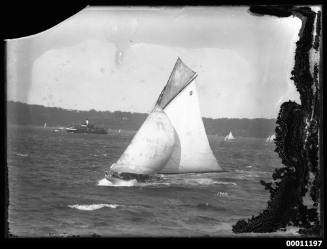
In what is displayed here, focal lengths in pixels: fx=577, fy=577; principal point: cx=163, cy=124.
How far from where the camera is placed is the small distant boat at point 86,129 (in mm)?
6117

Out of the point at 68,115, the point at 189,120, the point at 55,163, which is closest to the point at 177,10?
the point at 189,120

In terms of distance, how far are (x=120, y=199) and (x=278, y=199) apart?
1668 millimetres

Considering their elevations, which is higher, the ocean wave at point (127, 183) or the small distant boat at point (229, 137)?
the small distant boat at point (229, 137)

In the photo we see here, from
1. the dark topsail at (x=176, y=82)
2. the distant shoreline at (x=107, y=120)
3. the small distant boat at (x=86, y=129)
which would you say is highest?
the dark topsail at (x=176, y=82)

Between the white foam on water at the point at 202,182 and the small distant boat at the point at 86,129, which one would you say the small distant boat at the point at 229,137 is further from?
the small distant boat at the point at 86,129

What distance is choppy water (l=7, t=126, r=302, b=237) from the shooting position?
19.9ft

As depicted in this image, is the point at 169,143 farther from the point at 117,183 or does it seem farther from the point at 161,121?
the point at 117,183

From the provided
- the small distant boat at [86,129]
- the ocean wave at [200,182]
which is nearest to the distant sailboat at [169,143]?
the ocean wave at [200,182]

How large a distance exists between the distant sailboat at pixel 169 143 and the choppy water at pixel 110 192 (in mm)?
98

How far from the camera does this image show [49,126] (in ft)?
20.2

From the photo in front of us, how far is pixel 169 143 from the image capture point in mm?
6215

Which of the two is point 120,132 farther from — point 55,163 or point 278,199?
point 278,199

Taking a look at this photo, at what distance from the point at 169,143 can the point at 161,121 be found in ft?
0.83
